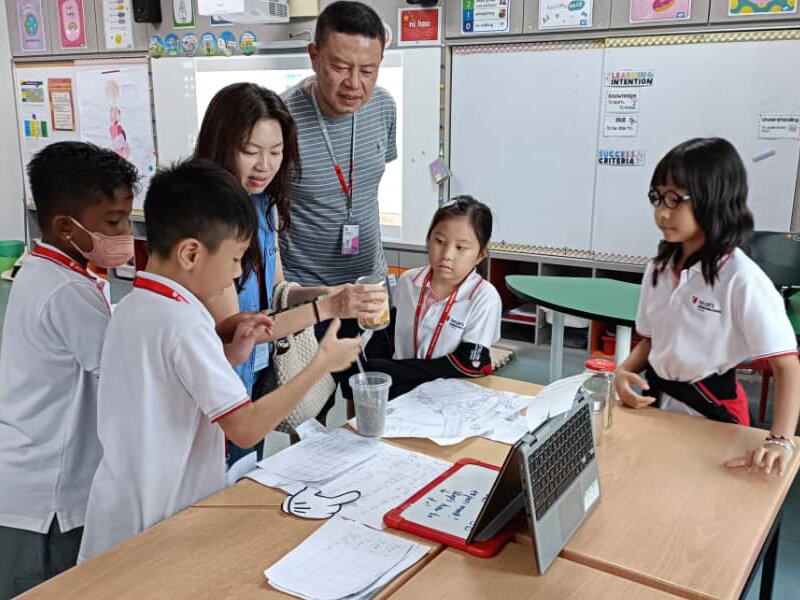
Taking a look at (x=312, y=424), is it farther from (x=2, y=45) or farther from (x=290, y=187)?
(x=2, y=45)

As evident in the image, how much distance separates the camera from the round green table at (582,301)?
2.87 metres

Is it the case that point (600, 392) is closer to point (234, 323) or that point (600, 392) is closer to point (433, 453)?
point (433, 453)

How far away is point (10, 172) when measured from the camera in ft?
22.4

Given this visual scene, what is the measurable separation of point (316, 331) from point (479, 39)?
2.69m

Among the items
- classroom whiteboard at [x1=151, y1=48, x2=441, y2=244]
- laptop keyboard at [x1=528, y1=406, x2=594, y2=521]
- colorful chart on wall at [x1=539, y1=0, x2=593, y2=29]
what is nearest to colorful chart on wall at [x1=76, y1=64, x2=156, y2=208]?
classroom whiteboard at [x1=151, y1=48, x2=441, y2=244]

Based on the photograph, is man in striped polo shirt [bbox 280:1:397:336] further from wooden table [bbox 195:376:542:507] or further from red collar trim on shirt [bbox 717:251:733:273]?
red collar trim on shirt [bbox 717:251:733:273]

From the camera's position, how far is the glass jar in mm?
1541

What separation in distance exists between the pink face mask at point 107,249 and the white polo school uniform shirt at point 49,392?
0.06 metres

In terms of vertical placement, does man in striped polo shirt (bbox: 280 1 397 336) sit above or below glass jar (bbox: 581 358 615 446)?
above

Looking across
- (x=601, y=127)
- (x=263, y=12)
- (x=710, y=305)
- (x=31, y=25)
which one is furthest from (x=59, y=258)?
(x=31, y=25)

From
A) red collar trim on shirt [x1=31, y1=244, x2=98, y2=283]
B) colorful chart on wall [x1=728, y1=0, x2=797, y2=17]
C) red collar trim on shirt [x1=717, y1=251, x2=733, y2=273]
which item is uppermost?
colorful chart on wall [x1=728, y1=0, x2=797, y2=17]

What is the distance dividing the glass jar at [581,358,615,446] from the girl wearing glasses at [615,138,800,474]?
0.47 ft

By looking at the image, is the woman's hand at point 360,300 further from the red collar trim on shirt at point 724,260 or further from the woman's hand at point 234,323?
the red collar trim on shirt at point 724,260

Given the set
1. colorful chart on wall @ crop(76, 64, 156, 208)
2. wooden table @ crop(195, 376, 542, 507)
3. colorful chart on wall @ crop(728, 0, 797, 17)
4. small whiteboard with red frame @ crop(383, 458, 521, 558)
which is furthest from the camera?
colorful chart on wall @ crop(76, 64, 156, 208)
